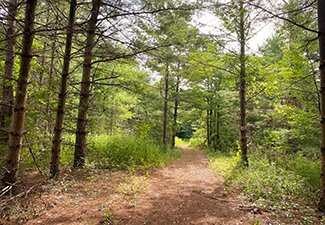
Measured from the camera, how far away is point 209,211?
11.3ft

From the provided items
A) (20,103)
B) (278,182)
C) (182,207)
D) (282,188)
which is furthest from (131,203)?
(278,182)

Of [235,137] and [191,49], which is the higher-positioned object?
[191,49]

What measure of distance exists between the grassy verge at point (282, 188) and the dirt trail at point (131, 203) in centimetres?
52

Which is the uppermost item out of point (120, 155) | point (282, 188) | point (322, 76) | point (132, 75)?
point (132, 75)

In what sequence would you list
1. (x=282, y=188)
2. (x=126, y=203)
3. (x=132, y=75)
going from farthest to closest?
1. (x=132, y=75)
2. (x=282, y=188)
3. (x=126, y=203)

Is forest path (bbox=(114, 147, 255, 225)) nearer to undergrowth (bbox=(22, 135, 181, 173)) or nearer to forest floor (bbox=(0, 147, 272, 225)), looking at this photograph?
forest floor (bbox=(0, 147, 272, 225))

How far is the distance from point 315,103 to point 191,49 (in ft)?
16.9

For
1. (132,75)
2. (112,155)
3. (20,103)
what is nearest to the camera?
(20,103)

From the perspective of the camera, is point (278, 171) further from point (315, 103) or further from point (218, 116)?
point (218, 116)

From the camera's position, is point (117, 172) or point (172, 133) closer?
point (117, 172)

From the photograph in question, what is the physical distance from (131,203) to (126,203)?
0.10 metres

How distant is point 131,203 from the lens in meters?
3.60

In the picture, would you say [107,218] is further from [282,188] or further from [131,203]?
[282,188]

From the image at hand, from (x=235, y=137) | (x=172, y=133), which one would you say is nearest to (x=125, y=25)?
(x=172, y=133)
